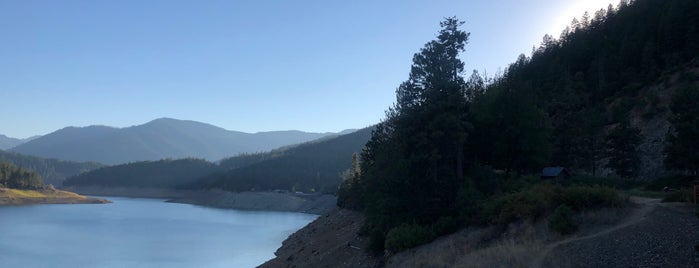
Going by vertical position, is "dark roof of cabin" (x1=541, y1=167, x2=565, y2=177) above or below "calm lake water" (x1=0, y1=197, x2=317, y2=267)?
above

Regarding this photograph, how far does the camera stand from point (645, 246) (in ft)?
51.3

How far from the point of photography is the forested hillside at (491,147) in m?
24.0

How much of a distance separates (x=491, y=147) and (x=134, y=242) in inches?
1839

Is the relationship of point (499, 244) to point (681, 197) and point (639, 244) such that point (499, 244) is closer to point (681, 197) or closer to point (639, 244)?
point (639, 244)

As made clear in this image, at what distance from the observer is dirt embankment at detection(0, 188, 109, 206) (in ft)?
436

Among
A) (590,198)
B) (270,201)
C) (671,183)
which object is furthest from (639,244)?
(270,201)

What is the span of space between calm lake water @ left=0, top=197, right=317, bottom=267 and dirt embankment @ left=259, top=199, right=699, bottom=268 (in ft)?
99.2

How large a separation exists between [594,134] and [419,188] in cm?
2380

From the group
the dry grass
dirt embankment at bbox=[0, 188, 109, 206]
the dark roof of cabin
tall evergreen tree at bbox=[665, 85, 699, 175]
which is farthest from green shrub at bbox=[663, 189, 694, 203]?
dirt embankment at bbox=[0, 188, 109, 206]

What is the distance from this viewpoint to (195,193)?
192125mm

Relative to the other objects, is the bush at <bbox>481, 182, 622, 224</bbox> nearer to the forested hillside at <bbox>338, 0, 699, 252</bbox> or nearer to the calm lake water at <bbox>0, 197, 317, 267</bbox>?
the forested hillside at <bbox>338, 0, 699, 252</bbox>

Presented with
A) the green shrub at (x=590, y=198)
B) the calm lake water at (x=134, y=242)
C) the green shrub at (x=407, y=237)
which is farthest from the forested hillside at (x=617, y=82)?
the calm lake water at (x=134, y=242)

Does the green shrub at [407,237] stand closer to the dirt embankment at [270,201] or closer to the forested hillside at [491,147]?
the forested hillside at [491,147]

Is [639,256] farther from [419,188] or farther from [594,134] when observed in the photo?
[594,134]
